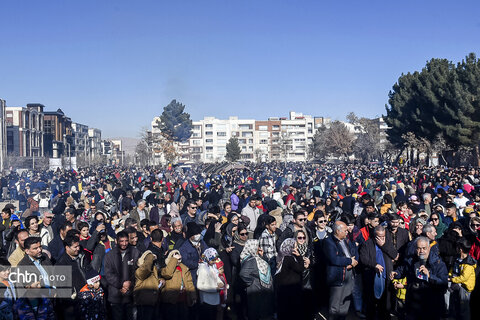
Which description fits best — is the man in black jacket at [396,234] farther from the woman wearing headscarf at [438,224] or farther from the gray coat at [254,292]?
the gray coat at [254,292]

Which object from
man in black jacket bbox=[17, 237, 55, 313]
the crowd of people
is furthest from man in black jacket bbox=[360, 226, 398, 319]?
man in black jacket bbox=[17, 237, 55, 313]

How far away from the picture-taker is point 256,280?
21.7 feet

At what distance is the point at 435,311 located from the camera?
589cm

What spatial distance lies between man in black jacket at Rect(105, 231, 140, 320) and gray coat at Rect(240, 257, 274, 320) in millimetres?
1392

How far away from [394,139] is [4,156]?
5022 centimetres

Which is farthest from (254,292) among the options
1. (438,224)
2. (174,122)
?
(174,122)

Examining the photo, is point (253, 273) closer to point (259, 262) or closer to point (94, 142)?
point (259, 262)

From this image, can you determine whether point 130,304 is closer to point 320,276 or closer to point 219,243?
point 219,243

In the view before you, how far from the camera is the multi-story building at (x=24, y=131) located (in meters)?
83.9

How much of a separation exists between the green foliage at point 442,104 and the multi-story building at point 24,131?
58123mm

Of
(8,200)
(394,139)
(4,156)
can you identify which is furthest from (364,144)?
(8,200)

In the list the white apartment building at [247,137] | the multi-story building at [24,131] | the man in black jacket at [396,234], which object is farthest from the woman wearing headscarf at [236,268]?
the white apartment building at [247,137]

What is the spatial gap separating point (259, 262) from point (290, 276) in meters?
0.44

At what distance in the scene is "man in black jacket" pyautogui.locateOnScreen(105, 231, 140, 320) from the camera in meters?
6.09
